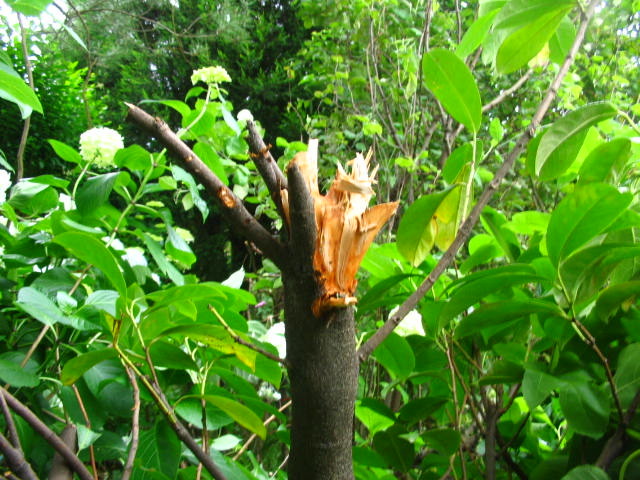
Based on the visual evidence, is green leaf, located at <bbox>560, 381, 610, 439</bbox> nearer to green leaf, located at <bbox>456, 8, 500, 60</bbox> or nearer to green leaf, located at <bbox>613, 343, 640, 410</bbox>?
green leaf, located at <bbox>613, 343, 640, 410</bbox>

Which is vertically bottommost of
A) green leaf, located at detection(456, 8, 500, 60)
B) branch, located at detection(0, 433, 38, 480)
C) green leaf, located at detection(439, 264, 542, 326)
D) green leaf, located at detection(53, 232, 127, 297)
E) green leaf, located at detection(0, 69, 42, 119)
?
branch, located at detection(0, 433, 38, 480)

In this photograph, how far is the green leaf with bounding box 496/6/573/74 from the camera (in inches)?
23.0

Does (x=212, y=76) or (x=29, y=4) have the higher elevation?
(x=212, y=76)

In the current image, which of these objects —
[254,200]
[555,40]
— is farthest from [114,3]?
[555,40]

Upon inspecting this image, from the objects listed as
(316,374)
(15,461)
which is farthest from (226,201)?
(15,461)

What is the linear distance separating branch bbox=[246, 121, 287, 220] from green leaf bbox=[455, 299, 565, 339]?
0.74 ft

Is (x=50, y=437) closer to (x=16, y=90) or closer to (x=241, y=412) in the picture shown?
(x=241, y=412)

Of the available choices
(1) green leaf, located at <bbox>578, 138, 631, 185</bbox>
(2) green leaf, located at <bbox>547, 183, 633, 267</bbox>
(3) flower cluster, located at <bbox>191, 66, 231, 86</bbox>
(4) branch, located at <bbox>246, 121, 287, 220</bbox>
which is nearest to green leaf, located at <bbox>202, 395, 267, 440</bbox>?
(4) branch, located at <bbox>246, 121, 287, 220</bbox>

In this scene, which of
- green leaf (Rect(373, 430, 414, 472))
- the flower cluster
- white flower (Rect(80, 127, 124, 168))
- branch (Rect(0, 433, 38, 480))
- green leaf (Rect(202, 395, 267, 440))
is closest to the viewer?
branch (Rect(0, 433, 38, 480))

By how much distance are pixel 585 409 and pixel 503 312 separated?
4.3 inches

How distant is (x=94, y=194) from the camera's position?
2.73 feet

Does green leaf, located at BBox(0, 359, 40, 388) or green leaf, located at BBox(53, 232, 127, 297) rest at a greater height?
green leaf, located at BBox(53, 232, 127, 297)

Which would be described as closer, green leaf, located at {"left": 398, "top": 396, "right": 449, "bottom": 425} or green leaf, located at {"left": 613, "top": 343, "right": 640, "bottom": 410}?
green leaf, located at {"left": 613, "top": 343, "right": 640, "bottom": 410}

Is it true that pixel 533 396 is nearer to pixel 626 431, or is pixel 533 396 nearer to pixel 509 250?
pixel 626 431
